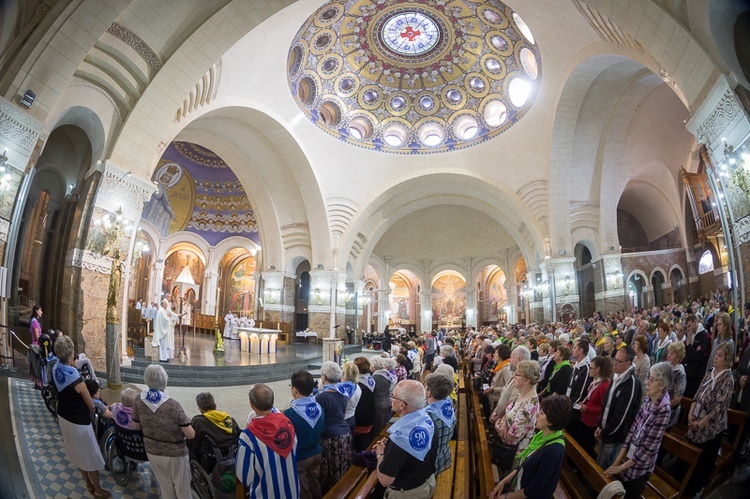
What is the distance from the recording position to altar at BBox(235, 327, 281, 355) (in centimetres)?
1159

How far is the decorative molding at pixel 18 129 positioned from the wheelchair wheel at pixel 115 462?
2.32 meters

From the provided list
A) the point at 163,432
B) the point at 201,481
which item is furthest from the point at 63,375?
the point at 201,481

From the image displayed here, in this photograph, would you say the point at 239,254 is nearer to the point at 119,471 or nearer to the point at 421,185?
the point at 421,185

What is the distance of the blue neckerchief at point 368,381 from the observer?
12.0 feet

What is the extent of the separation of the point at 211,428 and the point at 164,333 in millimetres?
6357

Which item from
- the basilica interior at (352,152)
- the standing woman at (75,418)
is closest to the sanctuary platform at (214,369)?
the basilica interior at (352,152)

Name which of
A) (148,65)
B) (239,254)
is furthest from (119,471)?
(239,254)

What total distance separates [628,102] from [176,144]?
59.4ft

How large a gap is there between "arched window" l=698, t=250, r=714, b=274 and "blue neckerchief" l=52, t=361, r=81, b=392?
1674 centimetres

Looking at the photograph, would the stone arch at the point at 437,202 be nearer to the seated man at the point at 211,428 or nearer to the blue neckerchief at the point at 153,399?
the seated man at the point at 211,428

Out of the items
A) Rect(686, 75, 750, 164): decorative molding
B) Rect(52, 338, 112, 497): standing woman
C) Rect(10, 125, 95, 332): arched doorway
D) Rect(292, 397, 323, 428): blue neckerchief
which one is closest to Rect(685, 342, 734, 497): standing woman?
Rect(686, 75, 750, 164): decorative molding

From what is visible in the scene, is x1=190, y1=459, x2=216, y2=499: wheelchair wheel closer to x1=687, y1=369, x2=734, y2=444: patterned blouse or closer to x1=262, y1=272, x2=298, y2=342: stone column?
x1=687, y1=369, x2=734, y2=444: patterned blouse

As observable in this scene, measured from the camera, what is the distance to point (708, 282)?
41.3 feet

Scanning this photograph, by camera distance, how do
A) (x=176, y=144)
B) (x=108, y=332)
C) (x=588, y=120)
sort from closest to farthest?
(x=108, y=332) → (x=588, y=120) → (x=176, y=144)
